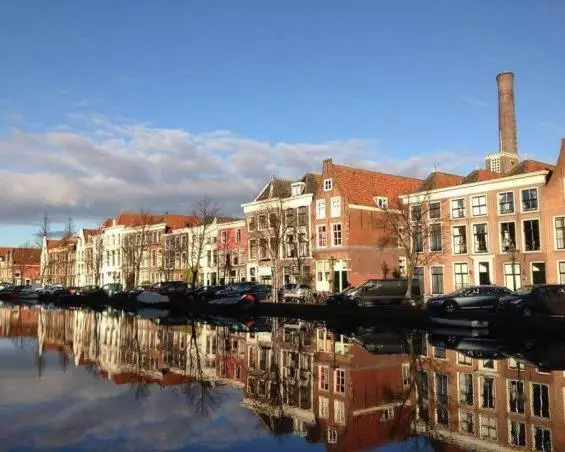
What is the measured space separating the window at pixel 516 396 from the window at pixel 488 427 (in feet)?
2.71

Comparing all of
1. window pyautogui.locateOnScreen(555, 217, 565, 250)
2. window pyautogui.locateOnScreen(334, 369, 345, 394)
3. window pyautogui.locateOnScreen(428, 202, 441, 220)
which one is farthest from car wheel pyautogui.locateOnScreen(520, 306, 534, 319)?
window pyautogui.locateOnScreen(428, 202, 441, 220)

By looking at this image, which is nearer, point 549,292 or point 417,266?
point 549,292

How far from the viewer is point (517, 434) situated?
30.0 feet

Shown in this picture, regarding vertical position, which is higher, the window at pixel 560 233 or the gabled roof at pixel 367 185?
the gabled roof at pixel 367 185

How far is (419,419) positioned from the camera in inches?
400

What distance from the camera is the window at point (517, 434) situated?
870cm

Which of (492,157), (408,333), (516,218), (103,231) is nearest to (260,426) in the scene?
(408,333)

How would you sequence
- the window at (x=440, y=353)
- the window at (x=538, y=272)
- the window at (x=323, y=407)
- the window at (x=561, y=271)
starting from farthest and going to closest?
the window at (x=538, y=272)
the window at (x=561, y=271)
the window at (x=440, y=353)
the window at (x=323, y=407)

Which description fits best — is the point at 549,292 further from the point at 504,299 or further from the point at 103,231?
the point at 103,231

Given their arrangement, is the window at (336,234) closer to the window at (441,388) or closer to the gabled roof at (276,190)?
the gabled roof at (276,190)

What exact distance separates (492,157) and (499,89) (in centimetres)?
889

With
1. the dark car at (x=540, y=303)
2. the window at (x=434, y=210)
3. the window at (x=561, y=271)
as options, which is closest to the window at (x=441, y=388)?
the dark car at (x=540, y=303)

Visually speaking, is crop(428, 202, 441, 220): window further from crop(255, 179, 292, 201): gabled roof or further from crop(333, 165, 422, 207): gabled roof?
crop(255, 179, 292, 201): gabled roof

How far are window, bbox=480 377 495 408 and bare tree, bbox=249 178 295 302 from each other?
41359mm
